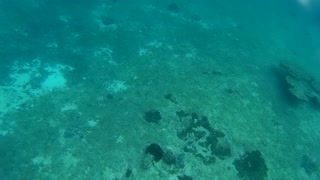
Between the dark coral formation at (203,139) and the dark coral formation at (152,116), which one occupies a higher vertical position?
the dark coral formation at (203,139)

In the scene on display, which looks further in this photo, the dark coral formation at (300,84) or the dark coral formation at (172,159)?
the dark coral formation at (300,84)

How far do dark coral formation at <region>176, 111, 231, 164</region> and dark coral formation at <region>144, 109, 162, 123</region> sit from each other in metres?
1.50

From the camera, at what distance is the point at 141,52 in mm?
26859

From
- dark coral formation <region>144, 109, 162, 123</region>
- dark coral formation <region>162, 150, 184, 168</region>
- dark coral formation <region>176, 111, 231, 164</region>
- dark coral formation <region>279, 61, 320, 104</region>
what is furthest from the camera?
dark coral formation <region>279, 61, 320, 104</region>

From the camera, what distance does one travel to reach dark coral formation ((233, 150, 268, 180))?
17.9 meters

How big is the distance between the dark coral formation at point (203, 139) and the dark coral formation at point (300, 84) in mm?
9443

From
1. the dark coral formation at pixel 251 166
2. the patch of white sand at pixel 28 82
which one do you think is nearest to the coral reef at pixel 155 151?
the dark coral formation at pixel 251 166

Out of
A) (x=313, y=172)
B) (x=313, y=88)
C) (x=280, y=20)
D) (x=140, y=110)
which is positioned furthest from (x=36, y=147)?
(x=280, y=20)

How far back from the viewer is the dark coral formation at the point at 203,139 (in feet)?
60.6

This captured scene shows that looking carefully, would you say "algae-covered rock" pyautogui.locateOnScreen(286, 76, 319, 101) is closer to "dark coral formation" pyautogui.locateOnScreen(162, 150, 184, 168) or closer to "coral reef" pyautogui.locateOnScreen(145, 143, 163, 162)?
"dark coral formation" pyautogui.locateOnScreen(162, 150, 184, 168)

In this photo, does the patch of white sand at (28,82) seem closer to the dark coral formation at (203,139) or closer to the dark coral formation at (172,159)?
the dark coral formation at (172,159)

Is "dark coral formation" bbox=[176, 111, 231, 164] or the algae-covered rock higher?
the algae-covered rock

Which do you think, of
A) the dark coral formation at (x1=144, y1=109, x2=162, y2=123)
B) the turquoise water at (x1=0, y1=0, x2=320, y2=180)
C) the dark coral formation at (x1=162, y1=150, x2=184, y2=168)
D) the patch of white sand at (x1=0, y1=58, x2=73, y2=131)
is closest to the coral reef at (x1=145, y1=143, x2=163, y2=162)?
the turquoise water at (x1=0, y1=0, x2=320, y2=180)

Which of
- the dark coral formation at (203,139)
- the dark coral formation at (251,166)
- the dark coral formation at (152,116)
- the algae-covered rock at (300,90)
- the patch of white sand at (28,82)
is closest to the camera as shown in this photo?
the dark coral formation at (251,166)
